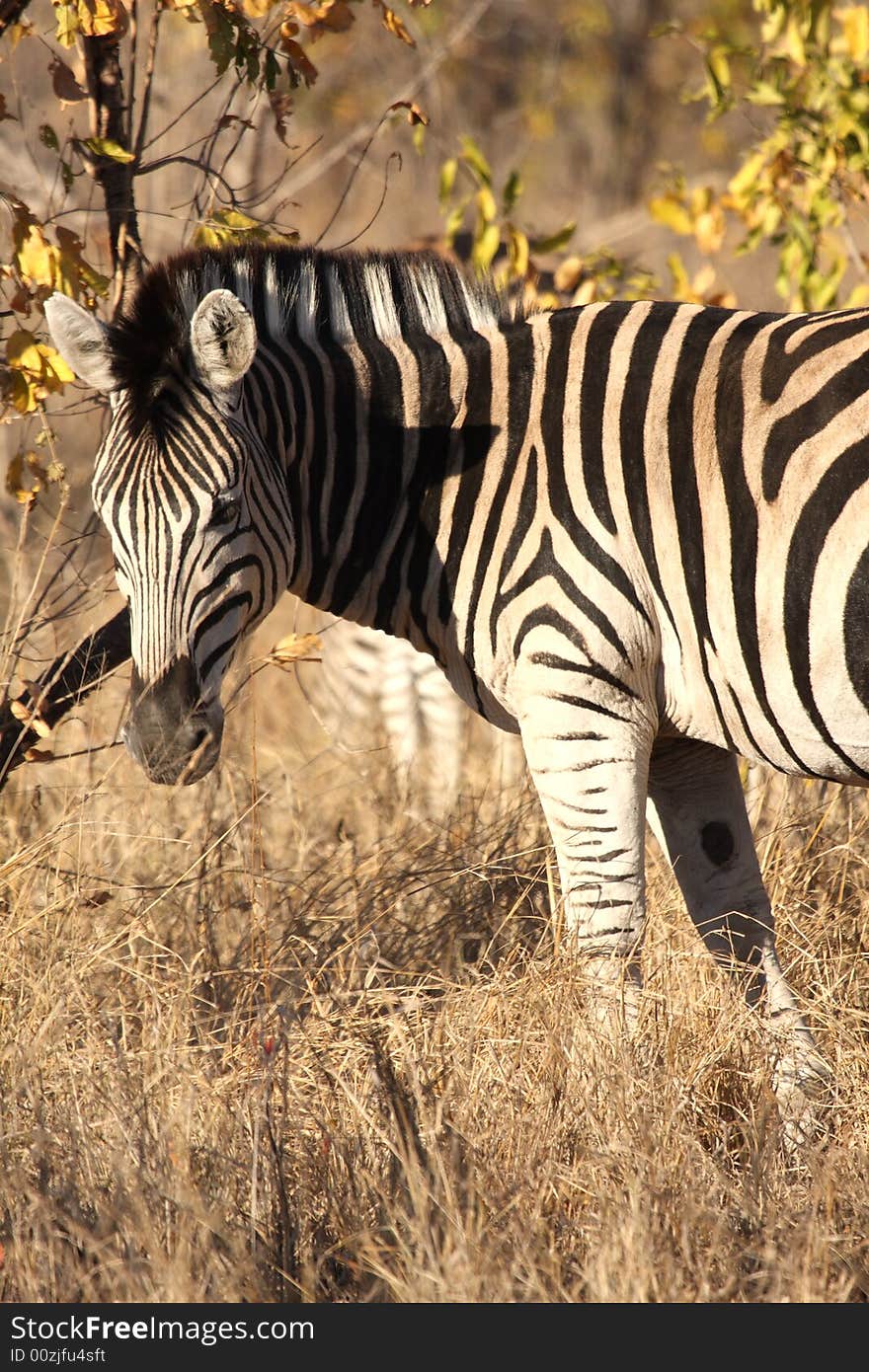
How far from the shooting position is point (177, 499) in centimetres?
346

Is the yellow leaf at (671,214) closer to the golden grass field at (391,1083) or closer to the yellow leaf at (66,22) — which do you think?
the golden grass field at (391,1083)

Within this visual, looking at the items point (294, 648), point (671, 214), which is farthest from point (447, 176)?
point (294, 648)

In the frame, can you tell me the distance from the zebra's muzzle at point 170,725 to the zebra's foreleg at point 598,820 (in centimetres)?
82

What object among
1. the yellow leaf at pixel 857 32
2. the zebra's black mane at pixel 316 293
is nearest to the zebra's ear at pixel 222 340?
the zebra's black mane at pixel 316 293

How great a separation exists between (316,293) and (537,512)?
0.92 m

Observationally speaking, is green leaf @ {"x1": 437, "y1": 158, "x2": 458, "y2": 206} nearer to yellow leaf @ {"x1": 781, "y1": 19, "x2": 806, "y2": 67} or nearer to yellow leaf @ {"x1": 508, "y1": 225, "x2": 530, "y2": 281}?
yellow leaf @ {"x1": 508, "y1": 225, "x2": 530, "y2": 281}

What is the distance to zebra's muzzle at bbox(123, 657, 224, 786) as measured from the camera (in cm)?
343

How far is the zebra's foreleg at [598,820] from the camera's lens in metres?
3.56

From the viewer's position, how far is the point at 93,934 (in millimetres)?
4340

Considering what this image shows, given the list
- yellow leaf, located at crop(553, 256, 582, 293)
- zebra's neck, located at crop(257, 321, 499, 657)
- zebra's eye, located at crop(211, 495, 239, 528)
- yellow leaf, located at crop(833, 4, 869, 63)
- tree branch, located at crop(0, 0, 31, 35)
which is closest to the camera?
zebra's eye, located at crop(211, 495, 239, 528)

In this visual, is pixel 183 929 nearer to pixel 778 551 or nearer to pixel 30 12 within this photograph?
pixel 778 551

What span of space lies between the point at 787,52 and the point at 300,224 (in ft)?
35.2

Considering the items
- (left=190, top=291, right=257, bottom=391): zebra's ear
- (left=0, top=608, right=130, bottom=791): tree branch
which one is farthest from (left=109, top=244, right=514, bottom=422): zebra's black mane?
(left=0, top=608, right=130, bottom=791): tree branch

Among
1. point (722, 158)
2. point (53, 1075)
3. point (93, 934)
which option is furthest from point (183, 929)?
point (722, 158)
